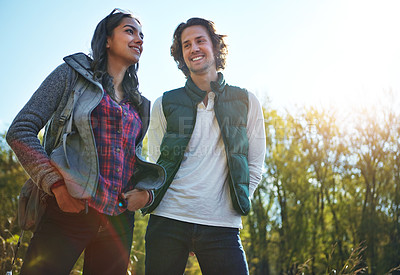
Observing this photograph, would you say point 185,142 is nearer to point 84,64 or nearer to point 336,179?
point 84,64

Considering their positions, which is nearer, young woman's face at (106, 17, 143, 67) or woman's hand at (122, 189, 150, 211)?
woman's hand at (122, 189, 150, 211)

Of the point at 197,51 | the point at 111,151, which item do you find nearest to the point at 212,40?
the point at 197,51

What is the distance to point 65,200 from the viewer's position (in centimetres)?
194

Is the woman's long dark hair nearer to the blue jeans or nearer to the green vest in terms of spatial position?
the green vest

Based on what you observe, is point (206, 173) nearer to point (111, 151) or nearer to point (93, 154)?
point (111, 151)

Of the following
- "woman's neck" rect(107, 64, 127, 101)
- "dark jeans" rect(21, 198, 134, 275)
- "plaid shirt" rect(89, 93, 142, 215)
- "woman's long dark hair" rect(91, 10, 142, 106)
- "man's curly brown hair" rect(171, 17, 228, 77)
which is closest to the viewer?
"dark jeans" rect(21, 198, 134, 275)

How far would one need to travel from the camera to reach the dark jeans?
6.29ft

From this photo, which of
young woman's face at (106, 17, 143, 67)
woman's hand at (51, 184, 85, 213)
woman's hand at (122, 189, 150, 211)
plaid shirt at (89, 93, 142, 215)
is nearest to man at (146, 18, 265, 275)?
woman's hand at (122, 189, 150, 211)

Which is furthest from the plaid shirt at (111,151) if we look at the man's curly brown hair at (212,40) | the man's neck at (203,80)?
the man's curly brown hair at (212,40)

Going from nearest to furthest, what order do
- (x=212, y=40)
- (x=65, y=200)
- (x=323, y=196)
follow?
(x=65, y=200), (x=212, y=40), (x=323, y=196)

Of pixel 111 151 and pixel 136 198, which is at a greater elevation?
pixel 111 151

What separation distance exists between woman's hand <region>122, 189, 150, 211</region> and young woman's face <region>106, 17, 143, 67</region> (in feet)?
2.87

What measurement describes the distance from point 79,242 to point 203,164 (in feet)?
3.21

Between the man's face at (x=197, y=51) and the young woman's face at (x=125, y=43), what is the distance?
52cm
